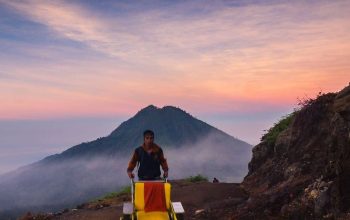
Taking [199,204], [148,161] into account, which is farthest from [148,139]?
[199,204]

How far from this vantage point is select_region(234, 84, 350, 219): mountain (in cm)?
1783

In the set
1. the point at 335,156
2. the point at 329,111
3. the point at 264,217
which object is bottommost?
the point at 264,217

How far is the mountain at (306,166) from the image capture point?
1783cm

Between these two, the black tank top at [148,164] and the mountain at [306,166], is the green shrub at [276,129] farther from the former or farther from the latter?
the black tank top at [148,164]

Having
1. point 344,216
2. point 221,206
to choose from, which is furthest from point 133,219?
point 221,206

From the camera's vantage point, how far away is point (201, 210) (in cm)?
2608

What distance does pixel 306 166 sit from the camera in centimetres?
2531

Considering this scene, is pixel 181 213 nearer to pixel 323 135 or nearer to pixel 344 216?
pixel 344 216

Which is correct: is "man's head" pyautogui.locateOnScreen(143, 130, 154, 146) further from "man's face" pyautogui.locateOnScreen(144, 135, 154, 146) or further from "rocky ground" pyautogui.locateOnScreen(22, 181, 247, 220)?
"rocky ground" pyautogui.locateOnScreen(22, 181, 247, 220)

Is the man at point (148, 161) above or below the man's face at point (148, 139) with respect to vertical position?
below

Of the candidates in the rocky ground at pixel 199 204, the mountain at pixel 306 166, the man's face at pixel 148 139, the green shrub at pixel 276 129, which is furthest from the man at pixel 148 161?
the green shrub at pixel 276 129

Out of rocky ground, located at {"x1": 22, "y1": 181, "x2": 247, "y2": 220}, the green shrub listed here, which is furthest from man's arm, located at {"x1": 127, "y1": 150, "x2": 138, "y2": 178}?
the green shrub

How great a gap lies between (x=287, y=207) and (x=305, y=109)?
1115 cm

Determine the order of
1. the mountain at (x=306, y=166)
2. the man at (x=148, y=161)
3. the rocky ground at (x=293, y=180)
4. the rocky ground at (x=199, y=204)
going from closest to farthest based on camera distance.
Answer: the man at (x=148, y=161) → the mountain at (x=306, y=166) → the rocky ground at (x=293, y=180) → the rocky ground at (x=199, y=204)
